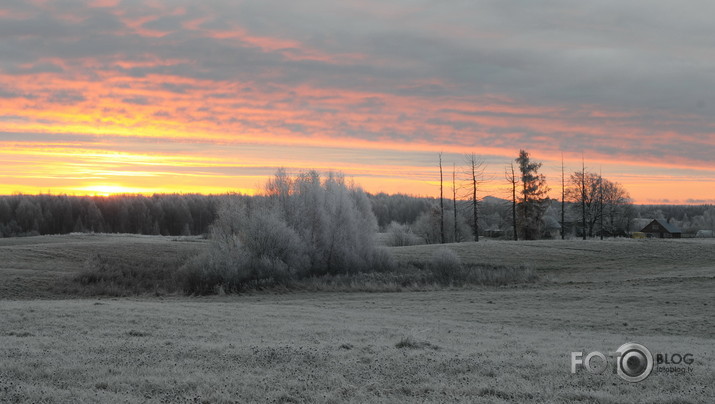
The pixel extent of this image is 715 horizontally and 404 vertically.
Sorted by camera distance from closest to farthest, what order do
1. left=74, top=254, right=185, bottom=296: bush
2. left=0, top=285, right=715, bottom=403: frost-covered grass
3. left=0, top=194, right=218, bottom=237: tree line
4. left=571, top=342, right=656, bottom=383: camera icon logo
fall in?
left=0, top=285, right=715, bottom=403: frost-covered grass, left=571, top=342, right=656, bottom=383: camera icon logo, left=74, top=254, right=185, bottom=296: bush, left=0, top=194, right=218, bottom=237: tree line

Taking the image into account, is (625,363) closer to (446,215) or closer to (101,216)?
(446,215)

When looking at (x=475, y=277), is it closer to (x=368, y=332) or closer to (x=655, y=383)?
(x=368, y=332)

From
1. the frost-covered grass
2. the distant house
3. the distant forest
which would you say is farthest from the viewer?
the distant forest

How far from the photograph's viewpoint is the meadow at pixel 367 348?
898cm

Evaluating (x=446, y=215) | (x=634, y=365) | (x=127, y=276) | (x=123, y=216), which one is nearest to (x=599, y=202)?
(x=446, y=215)

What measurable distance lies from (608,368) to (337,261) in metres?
42.1

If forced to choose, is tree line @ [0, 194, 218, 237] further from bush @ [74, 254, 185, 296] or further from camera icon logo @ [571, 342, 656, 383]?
camera icon logo @ [571, 342, 656, 383]

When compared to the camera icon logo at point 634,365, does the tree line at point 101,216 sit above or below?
above

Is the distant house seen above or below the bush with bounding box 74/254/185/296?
above

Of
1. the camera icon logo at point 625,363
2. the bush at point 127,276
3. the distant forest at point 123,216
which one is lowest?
the bush at point 127,276

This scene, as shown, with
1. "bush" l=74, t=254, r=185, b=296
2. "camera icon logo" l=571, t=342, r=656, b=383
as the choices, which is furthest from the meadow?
"bush" l=74, t=254, r=185, b=296

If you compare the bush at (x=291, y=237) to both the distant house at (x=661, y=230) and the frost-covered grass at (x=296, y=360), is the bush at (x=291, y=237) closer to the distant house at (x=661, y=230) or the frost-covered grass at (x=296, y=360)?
the frost-covered grass at (x=296, y=360)

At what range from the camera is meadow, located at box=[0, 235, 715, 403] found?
8.98 metres

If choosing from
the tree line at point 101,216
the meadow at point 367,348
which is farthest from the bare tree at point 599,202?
the tree line at point 101,216
